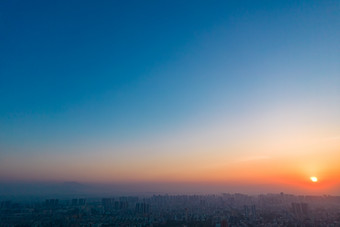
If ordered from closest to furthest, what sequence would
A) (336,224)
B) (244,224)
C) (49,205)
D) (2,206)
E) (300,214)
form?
1. (336,224)
2. (244,224)
3. (300,214)
4. (2,206)
5. (49,205)

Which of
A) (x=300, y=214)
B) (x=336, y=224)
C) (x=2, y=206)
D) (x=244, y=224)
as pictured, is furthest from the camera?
(x=2, y=206)

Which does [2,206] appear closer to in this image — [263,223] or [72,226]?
[72,226]

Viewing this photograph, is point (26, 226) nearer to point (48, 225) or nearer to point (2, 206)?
point (48, 225)

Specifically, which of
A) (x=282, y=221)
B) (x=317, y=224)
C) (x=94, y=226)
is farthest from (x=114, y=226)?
(x=317, y=224)

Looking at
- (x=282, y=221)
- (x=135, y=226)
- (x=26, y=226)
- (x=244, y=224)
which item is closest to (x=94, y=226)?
(x=135, y=226)

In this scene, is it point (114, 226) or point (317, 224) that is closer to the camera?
point (317, 224)

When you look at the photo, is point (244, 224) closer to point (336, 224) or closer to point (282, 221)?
point (282, 221)

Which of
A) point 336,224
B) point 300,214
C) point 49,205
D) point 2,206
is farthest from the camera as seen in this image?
point 49,205

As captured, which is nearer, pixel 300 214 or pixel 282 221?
pixel 282 221
